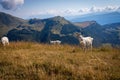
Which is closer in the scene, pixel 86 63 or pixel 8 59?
pixel 86 63

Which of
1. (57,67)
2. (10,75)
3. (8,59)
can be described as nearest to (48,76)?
(57,67)

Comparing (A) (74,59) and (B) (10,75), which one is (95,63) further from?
(B) (10,75)

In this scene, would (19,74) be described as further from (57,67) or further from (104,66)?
(104,66)

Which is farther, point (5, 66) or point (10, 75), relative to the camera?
point (5, 66)

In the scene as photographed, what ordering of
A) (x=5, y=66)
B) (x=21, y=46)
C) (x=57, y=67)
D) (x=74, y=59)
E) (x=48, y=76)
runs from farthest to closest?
(x=21, y=46) → (x=74, y=59) → (x=5, y=66) → (x=57, y=67) → (x=48, y=76)

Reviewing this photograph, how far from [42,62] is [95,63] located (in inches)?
130

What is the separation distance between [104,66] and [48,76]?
11.4ft

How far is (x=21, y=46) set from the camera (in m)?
21.5

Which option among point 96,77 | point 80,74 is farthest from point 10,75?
point 96,77

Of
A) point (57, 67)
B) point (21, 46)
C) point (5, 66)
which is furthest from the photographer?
point (21, 46)

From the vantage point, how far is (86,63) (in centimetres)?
1304

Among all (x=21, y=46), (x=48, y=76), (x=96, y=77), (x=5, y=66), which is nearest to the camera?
(x=96, y=77)

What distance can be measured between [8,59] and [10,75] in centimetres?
301

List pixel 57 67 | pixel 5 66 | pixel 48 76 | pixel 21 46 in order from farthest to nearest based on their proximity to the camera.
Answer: pixel 21 46, pixel 5 66, pixel 57 67, pixel 48 76
